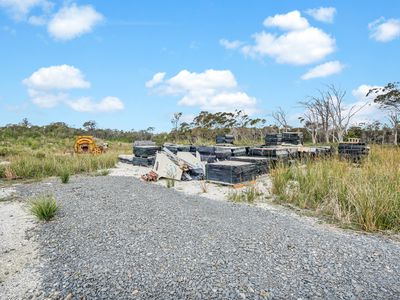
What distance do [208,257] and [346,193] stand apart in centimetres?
327

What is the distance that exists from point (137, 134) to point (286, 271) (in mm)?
34578

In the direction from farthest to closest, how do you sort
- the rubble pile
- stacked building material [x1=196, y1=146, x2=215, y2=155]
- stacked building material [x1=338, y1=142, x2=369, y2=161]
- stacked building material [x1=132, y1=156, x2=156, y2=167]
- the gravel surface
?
1. stacked building material [x1=132, y1=156, x2=156, y2=167]
2. stacked building material [x1=196, y1=146, x2=215, y2=155]
3. stacked building material [x1=338, y1=142, x2=369, y2=161]
4. the rubble pile
5. the gravel surface

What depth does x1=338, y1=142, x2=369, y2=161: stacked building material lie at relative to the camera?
1131 centimetres

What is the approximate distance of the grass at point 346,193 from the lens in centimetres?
457

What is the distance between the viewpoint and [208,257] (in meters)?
3.40

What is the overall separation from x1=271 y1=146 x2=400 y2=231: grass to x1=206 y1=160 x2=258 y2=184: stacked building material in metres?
1.24

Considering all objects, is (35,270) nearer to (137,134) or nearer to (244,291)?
(244,291)

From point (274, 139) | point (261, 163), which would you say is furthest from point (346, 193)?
point (274, 139)

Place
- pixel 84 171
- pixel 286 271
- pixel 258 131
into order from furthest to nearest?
pixel 258 131 → pixel 84 171 → pixel 286 271

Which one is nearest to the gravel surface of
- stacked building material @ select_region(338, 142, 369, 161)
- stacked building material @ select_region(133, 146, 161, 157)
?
stacked building material @ select_region(338, 142, 369, 161)

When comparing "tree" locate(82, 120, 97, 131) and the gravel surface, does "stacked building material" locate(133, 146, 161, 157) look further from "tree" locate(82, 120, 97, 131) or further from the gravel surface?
"tree" locate(82, 120, 97, 131)

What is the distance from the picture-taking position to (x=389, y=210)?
4.57 meters

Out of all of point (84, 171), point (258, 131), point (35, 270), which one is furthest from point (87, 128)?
point (35, 270)

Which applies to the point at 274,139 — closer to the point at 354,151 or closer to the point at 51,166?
the point at 354,151
